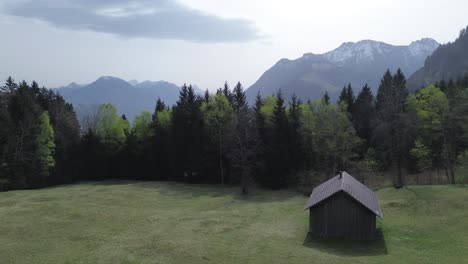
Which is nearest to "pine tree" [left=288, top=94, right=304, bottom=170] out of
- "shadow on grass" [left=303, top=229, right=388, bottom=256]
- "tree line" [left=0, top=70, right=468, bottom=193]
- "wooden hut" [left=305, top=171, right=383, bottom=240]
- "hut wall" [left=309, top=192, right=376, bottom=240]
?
"tree line" [left=0, top=70, right=468, bottom=193]

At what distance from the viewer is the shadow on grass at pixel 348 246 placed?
30558 mm

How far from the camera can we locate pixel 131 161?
3036 inches

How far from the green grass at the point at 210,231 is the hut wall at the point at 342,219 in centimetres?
120

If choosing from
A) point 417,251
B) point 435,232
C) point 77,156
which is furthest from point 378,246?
point 77,156

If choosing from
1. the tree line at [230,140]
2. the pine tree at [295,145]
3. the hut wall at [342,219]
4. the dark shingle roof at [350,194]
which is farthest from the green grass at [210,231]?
the pine tree at [295,145]

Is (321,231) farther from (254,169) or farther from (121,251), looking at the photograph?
(254,169)

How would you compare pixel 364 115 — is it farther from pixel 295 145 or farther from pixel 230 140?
pixel 230 140

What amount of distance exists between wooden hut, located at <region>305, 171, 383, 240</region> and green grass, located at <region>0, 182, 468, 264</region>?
123 cm

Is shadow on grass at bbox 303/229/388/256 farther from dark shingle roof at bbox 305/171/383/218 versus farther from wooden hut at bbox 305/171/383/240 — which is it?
dark shingle roof at bbox 305/171/383/218

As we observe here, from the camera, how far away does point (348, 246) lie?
3284 centimetres

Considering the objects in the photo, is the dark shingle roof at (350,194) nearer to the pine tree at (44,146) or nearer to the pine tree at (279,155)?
the pine tree at (279,155)

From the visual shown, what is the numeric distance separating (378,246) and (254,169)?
3486 cm

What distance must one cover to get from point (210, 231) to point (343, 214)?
486 inches

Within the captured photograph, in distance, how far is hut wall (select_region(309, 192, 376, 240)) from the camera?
3416 centimetres
